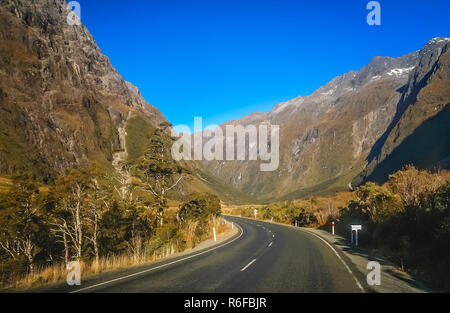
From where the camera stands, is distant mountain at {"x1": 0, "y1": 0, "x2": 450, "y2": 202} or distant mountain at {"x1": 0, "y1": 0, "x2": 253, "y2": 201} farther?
distant mountain at {"x1": 0, "y1": 0, "x2": 450, "y2": 202}

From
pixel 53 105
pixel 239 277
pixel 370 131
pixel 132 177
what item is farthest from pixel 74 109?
pixel 370 131

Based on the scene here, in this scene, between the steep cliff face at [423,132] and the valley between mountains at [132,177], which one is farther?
the steep cliff face at [423,132]

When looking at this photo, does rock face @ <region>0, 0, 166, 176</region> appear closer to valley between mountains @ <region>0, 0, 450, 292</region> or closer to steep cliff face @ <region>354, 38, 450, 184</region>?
valley between mountains @ <region>0, 0, 450, 292</region>

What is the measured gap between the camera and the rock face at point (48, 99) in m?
72.2

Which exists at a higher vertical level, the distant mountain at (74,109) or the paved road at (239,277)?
the distant mountain at (74,109)

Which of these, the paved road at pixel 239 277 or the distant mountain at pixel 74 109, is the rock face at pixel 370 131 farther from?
the paved road at pixel 239 277

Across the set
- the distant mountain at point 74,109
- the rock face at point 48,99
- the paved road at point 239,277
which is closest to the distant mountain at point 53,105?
the rock face at point 48,99

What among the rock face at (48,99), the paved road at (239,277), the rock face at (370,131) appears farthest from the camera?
the rock face at (370,131)

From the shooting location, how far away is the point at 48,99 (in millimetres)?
92250

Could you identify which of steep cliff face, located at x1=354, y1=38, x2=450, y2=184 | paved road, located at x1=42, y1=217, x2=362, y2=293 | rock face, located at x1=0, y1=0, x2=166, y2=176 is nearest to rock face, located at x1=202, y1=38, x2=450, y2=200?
steep cliff face, located at x1=354, y1=38, x2=450, y2=184

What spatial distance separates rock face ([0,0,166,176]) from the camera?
72.2m

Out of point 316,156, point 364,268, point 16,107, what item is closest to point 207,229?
point 364,268
